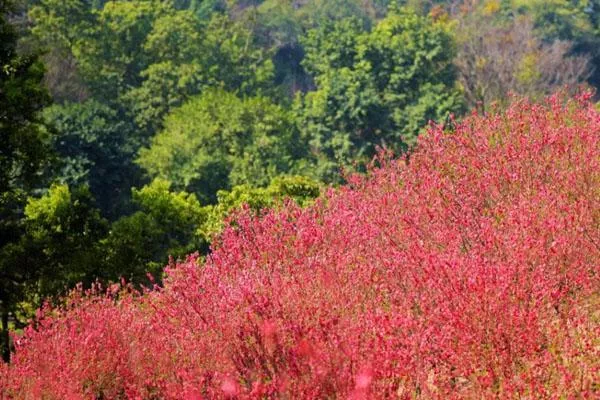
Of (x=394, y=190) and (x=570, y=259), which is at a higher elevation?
(x=570, y=259)

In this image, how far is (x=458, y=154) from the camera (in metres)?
11.2

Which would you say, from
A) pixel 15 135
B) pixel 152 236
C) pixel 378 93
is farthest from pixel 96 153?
pixel 15 135

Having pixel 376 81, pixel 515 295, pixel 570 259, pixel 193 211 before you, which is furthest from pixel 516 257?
pixel 376 81

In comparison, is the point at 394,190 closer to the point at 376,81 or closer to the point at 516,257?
the point at 516,257

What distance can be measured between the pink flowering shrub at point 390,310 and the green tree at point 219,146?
94.2 ft

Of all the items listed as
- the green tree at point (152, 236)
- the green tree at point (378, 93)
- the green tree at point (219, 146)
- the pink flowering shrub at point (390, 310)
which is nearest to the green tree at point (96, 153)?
Result: the green tree at point (219, 146)

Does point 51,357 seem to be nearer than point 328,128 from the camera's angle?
Yes

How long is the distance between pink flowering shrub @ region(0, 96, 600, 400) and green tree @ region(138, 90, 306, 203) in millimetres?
28713

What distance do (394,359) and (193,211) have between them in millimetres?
18278

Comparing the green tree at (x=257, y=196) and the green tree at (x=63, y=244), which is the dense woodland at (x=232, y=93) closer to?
the green tree at (x=257, y=196)

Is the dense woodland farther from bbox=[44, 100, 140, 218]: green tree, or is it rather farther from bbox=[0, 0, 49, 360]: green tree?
bbox=[0, 0, 49, 360]: green tree

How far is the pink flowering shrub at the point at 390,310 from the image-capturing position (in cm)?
605

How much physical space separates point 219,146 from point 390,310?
33.7 m

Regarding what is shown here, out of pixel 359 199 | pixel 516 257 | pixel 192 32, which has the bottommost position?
pixel 192 32
